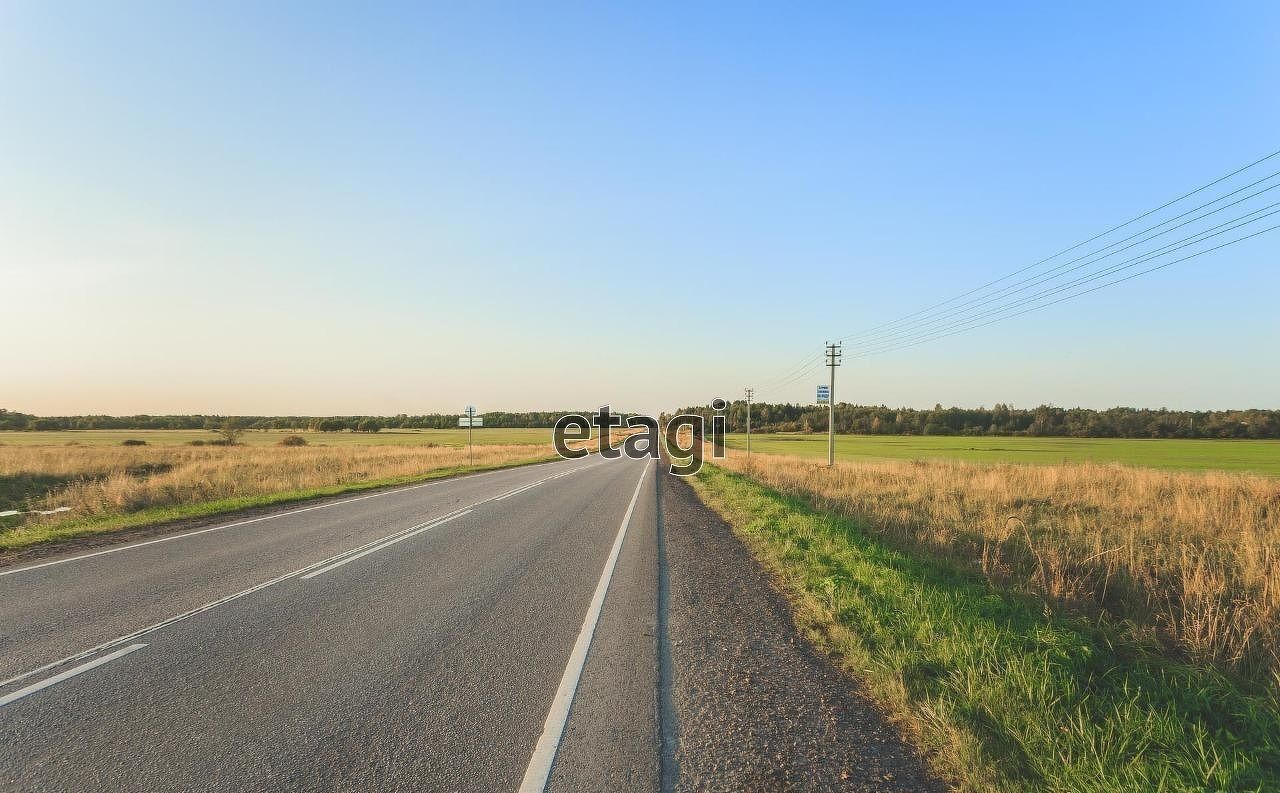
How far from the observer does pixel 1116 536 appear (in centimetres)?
1236

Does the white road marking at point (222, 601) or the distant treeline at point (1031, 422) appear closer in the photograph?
the white road marking at point (222, 601)

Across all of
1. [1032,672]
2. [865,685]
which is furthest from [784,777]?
[1032,672]

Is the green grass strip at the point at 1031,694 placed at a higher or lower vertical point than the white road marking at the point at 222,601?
higher

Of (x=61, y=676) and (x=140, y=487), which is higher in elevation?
(x=61, y=676)

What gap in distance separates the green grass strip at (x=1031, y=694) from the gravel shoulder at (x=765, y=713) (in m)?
0.27

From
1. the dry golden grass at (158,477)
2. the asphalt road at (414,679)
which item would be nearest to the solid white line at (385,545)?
the asphalt road at (414,679)

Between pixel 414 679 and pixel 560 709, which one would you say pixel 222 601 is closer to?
pixel 414 679

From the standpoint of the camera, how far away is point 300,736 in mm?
3770

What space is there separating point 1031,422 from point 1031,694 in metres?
102

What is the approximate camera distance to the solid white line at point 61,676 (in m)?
4.28

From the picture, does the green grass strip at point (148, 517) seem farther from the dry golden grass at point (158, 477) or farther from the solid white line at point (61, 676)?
the solid white line at point (61, 676)

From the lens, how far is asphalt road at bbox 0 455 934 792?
3439mm

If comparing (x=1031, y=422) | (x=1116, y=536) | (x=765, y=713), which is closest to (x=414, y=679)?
(x=765, y=713)

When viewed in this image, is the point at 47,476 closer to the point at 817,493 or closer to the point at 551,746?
the point at 817,493
